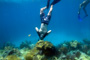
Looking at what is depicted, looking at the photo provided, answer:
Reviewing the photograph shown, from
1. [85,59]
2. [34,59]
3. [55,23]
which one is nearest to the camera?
[34,59]

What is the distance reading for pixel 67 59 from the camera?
6.59 meters

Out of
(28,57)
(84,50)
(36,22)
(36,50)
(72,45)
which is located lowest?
(28,57)

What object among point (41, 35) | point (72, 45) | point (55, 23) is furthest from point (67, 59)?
point (55, 23)

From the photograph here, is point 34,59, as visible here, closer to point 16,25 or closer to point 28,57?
point 28,57

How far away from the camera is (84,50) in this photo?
441 inches

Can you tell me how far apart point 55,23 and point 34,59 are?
412 ft

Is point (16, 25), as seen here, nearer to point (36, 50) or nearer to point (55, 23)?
point (55, 23)

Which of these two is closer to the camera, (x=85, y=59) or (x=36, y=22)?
(x=85, y=59)

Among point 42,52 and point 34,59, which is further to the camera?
point 42,52

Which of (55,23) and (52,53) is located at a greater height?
(55,23)

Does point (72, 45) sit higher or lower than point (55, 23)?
lower

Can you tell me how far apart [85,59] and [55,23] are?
123m

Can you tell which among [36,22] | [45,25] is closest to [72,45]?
[45,25]

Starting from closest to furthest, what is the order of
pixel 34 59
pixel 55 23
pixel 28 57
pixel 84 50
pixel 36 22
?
1. pixel 34 59
2. pixel 28 57
3. pixel 84 50
4. pixel 55 23
5. pixel 36 22
